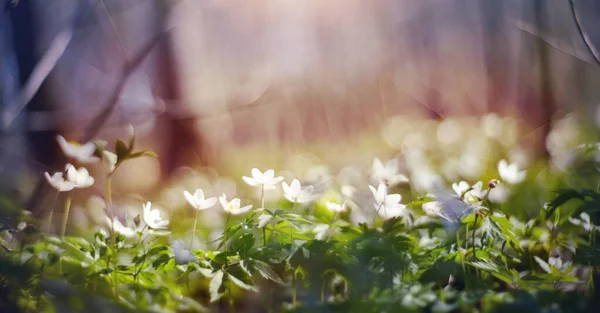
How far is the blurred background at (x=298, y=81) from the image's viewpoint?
179 cm

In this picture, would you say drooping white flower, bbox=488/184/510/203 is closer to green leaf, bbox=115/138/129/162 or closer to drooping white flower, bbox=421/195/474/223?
drooping white flower, bbox=421/195/474/223

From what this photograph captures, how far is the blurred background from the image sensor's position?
5.86ft

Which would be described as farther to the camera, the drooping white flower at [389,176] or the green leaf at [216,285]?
the drooping white flower at [389,176]

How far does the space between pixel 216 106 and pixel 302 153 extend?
646mm

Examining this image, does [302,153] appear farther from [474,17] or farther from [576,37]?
[576,37]

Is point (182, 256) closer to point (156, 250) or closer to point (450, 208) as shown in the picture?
point (156, 250)

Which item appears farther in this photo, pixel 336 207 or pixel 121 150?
pixel 336 207

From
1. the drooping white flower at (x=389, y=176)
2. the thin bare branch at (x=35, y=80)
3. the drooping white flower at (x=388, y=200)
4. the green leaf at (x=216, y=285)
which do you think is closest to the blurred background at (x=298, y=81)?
the thin bare branch at (x=35, y=80)

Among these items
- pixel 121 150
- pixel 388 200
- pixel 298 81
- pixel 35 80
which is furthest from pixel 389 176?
pixel 298 81

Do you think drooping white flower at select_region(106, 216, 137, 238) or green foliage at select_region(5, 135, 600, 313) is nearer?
Result: green foliage at select_region(5, 135, 600, 313)

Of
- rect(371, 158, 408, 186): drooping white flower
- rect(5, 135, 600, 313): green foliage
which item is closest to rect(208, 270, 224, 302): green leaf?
rect(5, 135, 600, 313): green foliage

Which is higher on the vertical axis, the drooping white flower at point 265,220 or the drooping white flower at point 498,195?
the drooping white flower at point 265,220

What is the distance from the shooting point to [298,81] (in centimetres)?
271

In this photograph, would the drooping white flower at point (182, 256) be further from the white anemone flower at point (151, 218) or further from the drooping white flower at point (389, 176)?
the drooping white flower at point (389, 176)
